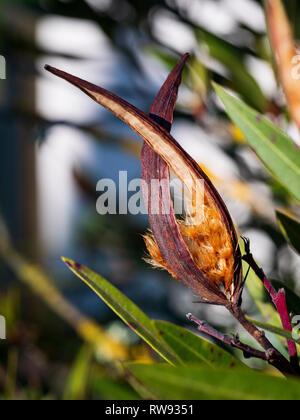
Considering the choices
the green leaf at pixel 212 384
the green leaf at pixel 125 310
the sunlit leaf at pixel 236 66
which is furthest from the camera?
the sunlit leaf at pixel 236 66

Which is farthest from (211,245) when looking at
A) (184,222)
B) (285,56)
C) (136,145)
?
(136,145)

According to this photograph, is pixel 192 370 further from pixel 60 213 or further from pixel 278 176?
pixel 60 213

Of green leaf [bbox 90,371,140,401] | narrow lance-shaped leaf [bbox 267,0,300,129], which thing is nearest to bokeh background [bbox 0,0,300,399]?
green leaf [bbox 90,371,140,401]

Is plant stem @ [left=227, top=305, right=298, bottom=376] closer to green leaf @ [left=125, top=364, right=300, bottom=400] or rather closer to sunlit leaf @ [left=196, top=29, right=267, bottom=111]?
green leaf @ [left=125, top=364, right=300, bottom=400]

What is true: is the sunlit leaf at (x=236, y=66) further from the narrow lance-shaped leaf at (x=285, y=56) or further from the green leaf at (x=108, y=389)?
the green leaf at (x=108, y=389)

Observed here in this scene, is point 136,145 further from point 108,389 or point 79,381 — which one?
point 108,389

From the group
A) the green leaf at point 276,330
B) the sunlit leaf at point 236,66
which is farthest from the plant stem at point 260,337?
the sunlit leaf at point 236,66

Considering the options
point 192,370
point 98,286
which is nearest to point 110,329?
point 98,286
